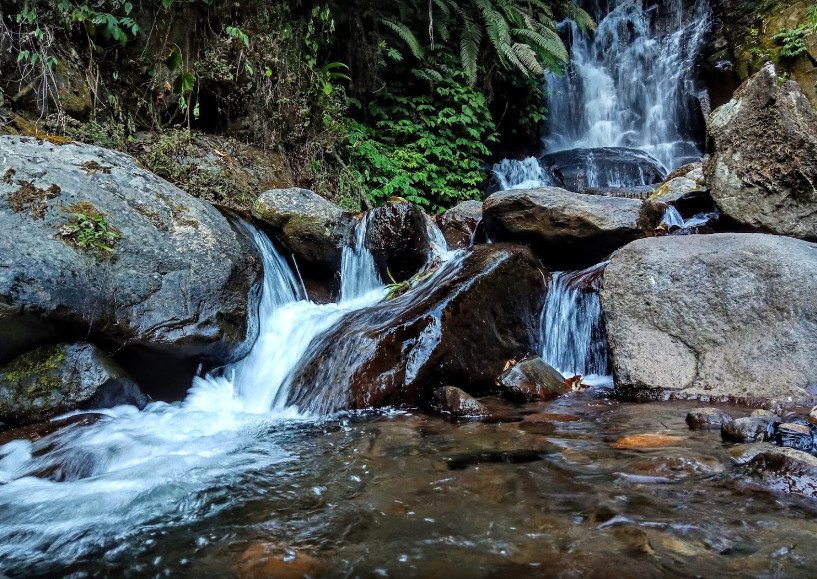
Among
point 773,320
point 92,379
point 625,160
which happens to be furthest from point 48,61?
point 625,160

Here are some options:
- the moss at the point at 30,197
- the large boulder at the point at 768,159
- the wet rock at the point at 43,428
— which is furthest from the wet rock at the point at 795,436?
the moss at the point at 30,197

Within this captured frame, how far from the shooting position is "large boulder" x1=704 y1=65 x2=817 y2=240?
18.1 ft

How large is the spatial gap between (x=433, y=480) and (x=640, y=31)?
612 inches

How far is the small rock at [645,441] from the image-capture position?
112 inches

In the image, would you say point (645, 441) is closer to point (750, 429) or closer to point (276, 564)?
point (750, 429)

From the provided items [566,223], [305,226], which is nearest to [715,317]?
[566,223]

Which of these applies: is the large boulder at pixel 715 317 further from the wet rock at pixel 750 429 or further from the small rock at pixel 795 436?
the small rock at pixel 795 436

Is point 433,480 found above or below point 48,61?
below

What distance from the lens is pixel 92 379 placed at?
13.4ft

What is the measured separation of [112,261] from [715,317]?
5.02 m

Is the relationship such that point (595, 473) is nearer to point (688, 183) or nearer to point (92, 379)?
point (92, 379)

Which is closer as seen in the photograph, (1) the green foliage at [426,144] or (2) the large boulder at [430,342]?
(2) the large boulder at [430,342]

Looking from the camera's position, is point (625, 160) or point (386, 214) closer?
point (386, 214)

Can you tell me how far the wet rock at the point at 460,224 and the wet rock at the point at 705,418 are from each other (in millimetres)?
4577
